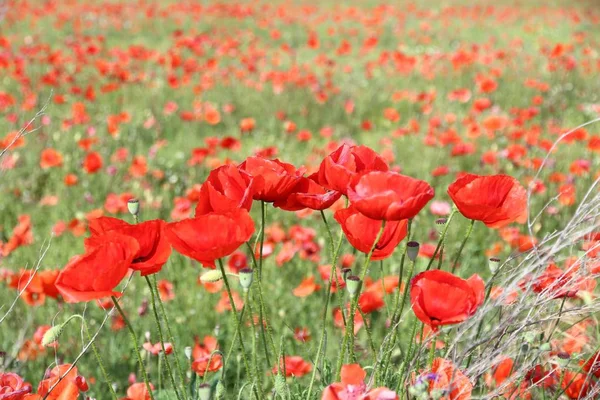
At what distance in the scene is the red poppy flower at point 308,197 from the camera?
1134mm

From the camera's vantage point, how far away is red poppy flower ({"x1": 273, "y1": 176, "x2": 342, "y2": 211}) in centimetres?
113

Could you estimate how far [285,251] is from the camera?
8.35ft

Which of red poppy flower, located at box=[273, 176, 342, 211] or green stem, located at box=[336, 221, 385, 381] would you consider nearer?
green stem, located at box=[336, 221, 385, 381]

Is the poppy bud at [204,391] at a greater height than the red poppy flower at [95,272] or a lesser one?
lesser

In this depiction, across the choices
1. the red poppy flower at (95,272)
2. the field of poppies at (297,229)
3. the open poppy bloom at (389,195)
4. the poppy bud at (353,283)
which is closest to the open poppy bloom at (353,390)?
the field of poppies at (297,229)

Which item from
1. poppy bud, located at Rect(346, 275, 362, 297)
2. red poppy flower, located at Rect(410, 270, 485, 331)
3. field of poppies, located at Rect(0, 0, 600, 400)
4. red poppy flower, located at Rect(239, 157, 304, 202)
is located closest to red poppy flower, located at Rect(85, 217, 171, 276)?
field of poppies, located at Rect(0, 0, 600, 400)

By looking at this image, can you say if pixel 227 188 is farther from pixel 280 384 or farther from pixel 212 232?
pixel 280 384

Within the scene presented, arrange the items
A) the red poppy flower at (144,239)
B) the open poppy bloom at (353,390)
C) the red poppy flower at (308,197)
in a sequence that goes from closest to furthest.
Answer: the open poppy bloom at (353,390)
the red poppy flower at (144,239)
the red poppy flower at (308,197)

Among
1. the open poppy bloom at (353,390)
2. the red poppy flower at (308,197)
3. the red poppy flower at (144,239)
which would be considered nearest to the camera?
the open poppy bloom at (353,390)

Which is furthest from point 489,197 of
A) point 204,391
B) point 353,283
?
point 204,391

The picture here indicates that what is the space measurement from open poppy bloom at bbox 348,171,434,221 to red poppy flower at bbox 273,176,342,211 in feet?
0.38

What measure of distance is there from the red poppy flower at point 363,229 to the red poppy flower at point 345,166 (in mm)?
48

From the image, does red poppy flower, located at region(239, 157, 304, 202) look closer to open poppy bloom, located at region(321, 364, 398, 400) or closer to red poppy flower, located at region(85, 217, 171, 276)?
red poppy flower, located at region(85, 217, 171, 276)

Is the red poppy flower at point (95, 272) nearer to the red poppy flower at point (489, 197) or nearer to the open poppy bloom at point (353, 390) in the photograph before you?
the open poppy bloom at point (353, 390)
